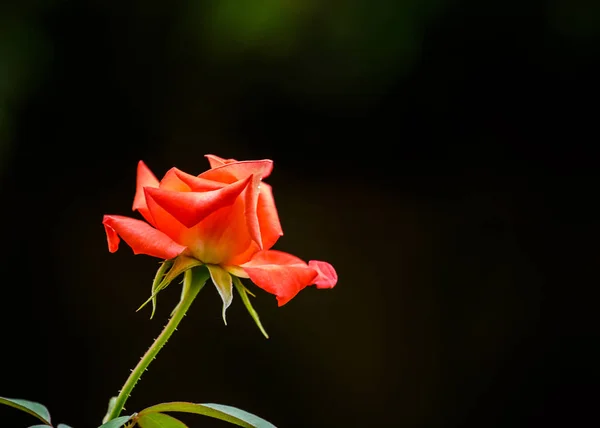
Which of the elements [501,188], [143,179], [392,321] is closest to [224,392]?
[392,321]

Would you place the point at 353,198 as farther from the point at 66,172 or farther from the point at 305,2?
the point at 66,172

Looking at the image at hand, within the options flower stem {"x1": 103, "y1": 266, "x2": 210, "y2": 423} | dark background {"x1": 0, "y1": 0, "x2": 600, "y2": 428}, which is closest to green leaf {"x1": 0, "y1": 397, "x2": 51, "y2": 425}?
flower stem {"x1": 103, "y1": 266, "x2": 210, "y2": 423}

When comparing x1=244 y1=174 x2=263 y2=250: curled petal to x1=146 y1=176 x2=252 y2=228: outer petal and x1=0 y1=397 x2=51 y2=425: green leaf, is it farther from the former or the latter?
x1=0 y1=397 x2=51 y2=425: green leaf

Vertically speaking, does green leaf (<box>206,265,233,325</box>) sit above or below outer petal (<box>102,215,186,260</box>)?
below

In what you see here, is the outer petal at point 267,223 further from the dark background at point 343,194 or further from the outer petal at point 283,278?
the dark background at point 343,194

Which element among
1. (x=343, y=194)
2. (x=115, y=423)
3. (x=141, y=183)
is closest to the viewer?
(x=115, y=423)

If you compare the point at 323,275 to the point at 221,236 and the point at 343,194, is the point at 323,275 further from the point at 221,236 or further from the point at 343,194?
the point at 343,194

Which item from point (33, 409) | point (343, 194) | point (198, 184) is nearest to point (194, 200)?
point (198, 184)
